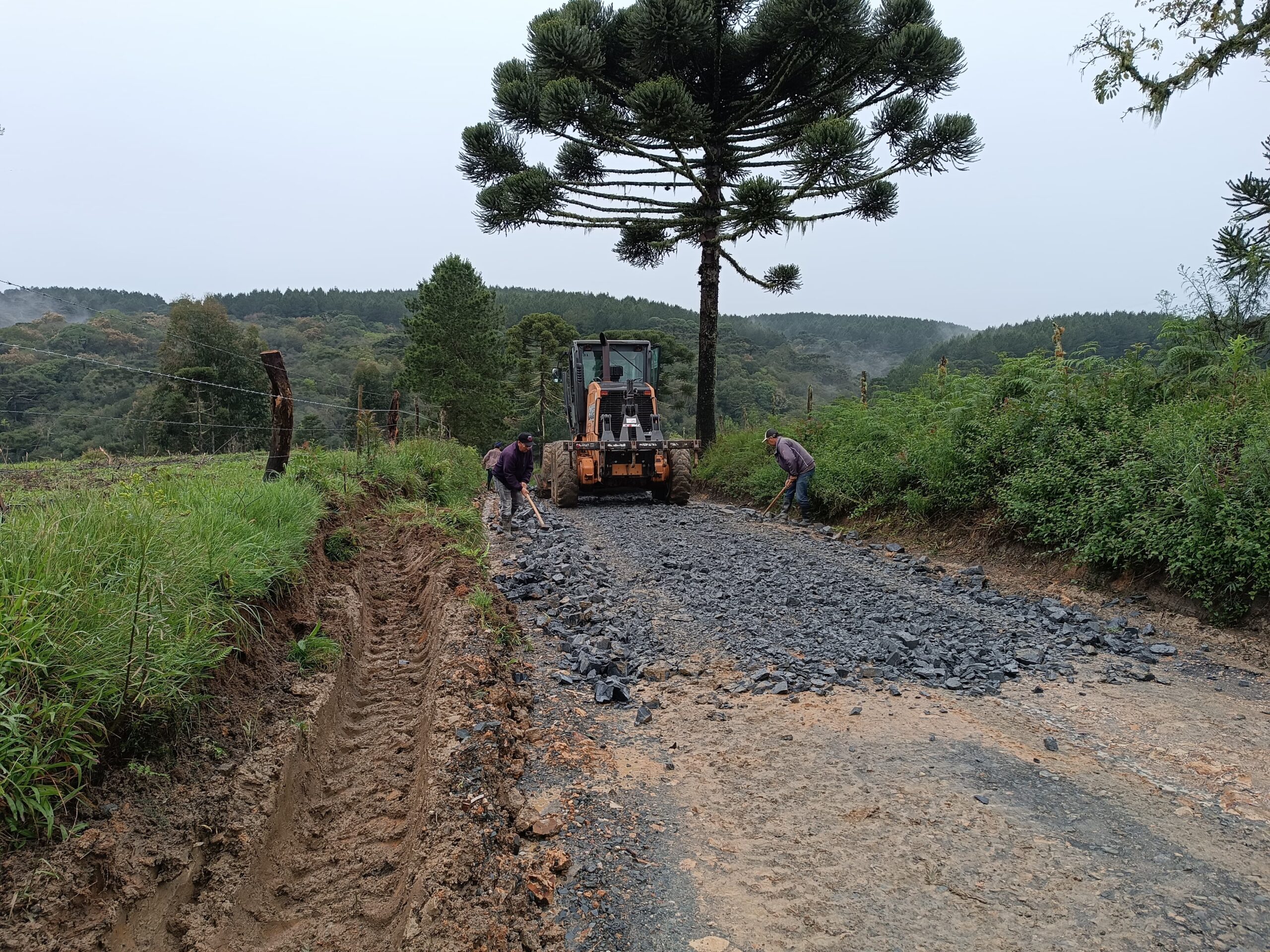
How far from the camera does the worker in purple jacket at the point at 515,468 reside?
10.8 m

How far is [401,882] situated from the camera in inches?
111

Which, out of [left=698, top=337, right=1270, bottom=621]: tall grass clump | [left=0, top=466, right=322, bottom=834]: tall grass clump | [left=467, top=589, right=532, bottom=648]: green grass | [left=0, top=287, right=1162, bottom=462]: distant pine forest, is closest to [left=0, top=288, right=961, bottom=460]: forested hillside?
[left=0, top=287, right=1162, bottom=462]: distant pine forest

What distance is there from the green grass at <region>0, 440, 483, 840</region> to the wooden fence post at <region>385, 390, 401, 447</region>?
9.41m

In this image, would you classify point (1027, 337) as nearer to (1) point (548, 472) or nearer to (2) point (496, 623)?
(1) point (548, 472)

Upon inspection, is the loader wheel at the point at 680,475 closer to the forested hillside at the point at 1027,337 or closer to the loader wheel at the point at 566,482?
the loader wheel at the point at 566,482

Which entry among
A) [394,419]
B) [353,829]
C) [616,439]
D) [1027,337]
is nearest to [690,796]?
[353,829]

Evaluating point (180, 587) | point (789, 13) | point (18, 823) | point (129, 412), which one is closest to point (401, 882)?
point (18, 823)

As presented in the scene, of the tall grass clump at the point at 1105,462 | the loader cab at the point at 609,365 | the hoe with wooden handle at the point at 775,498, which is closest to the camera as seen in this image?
the tall grass clump at the point at 1105,462

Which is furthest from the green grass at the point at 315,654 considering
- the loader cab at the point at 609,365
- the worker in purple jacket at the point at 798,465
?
the loader cab at the point at 609,365

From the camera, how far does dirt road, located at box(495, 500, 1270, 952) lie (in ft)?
8.18

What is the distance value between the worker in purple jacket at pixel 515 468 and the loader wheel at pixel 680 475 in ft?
12.5

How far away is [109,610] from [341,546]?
449 cm

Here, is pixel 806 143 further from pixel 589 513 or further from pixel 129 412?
pixel 129 412

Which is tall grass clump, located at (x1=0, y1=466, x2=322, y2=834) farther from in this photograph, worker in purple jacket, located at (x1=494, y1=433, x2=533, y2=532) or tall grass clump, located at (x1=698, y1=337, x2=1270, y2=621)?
tall grass clump, located at (x1=698, y1=337, x2=1270, y2=621)
